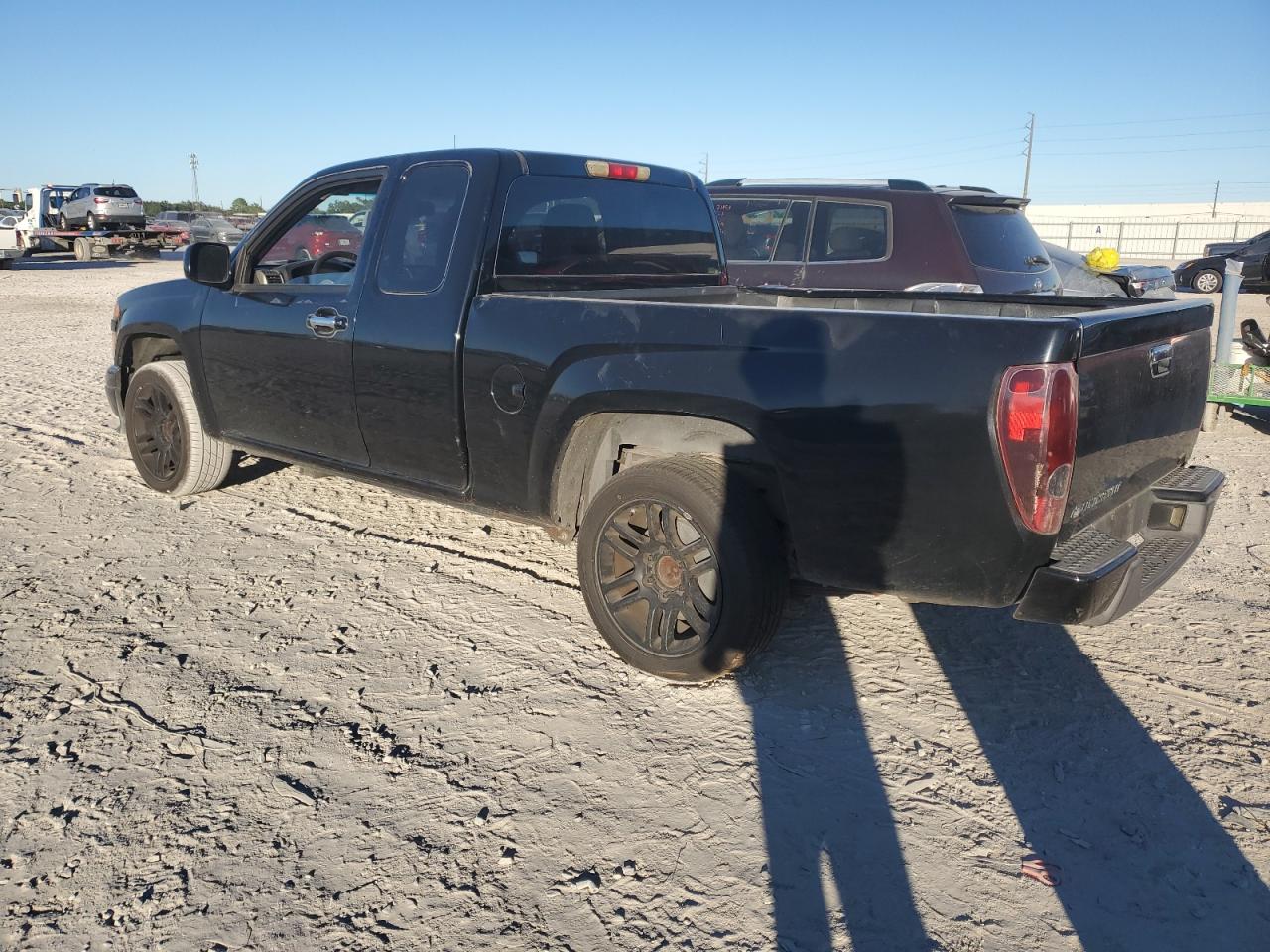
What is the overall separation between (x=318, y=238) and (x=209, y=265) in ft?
2.03

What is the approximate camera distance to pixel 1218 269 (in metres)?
21.4

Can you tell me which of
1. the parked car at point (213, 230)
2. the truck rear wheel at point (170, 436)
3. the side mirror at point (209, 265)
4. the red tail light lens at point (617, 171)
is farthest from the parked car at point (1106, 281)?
the parked car at point (213, 230)

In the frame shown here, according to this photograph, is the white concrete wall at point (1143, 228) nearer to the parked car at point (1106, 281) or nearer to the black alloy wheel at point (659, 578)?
the parked car at point (1106, 281)

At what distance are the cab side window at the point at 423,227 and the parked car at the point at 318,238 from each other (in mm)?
266

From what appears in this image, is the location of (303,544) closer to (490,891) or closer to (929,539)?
(490,891)

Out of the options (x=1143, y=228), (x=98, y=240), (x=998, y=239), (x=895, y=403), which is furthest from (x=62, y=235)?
(x=1143, y=228)

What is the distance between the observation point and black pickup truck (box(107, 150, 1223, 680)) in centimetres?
271

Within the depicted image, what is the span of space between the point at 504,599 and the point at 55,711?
1680 millimetres

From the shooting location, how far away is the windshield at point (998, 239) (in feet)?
22.4

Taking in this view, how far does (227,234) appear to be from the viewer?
3350 centimetres

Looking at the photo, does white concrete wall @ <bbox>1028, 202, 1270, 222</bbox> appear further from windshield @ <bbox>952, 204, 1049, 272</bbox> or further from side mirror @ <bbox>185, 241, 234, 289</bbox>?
side mirror @ <bbox>185, 241, 234, 289</bbox>

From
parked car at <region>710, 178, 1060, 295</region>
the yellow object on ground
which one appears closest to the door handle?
parked car at <region>710, 178, 1060, 295</region>

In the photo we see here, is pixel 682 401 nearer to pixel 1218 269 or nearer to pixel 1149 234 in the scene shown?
pixel 1218 269

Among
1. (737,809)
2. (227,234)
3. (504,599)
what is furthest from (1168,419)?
(227,234)
